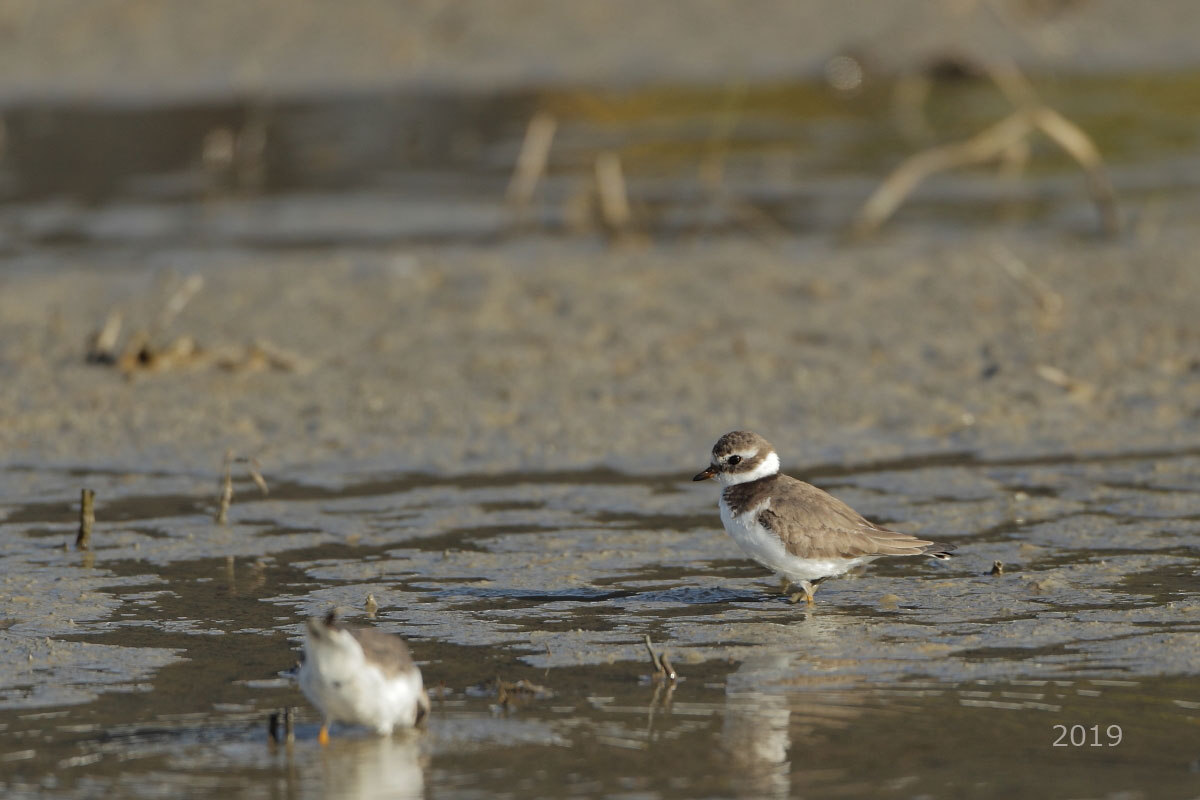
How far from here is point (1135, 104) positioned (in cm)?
2442

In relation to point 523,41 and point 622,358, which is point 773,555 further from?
point 523,41

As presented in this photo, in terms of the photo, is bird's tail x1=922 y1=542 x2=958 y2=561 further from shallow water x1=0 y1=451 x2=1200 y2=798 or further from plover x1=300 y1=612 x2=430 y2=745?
plover x1=300 y1=612 x2=430 y2=745

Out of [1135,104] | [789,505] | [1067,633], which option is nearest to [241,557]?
[789,505]

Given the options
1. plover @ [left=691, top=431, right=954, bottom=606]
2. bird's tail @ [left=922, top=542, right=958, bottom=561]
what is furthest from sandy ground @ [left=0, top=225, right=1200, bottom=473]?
bird's tail @ [left=922, top=542, right=958, bottom=561]

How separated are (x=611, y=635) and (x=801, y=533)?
105 centimetres

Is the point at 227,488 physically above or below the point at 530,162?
below

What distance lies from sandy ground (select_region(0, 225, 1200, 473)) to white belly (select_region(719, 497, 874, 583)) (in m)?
2.61

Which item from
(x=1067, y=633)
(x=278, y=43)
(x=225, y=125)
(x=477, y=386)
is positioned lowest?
(x=1067, y=633)

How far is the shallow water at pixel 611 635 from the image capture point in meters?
6.47

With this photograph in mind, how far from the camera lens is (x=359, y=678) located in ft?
21.1

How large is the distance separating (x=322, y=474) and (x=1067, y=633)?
505 cm

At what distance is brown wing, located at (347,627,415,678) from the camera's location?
6539 mm

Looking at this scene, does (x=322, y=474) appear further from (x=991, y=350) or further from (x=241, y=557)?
(x=991, y=350)

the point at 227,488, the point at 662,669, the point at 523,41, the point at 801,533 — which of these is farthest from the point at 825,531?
the point at 523,41
